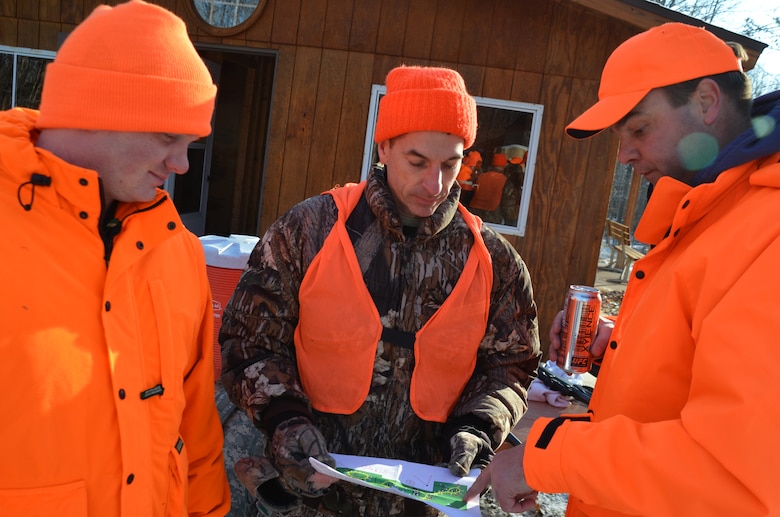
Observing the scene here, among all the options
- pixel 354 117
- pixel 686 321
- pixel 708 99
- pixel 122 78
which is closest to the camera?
pixel 686 321

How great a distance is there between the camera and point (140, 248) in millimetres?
1512

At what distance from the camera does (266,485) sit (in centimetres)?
188

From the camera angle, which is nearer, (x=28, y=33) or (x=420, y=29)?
(x=420, y=29)

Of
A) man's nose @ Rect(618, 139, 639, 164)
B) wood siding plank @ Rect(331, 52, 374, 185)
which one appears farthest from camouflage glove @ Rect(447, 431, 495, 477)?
wood siding plank @ Rect(331, 52, 374, 185)

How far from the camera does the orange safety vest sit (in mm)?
1922

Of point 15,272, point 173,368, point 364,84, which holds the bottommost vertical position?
point 173,368

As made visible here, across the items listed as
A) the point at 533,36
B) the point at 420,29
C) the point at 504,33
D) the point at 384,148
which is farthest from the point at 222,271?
the point at 533,36

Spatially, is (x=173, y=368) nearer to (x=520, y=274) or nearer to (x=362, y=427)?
(x=362, y=427)

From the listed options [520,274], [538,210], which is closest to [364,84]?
[538,210]

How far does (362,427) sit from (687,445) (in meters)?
1.07

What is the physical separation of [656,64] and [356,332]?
Answer: 1176 millimetres

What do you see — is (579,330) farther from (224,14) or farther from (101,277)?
(224,14)

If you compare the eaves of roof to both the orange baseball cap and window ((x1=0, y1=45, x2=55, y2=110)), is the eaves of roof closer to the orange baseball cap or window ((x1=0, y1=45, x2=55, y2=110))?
the orange baseball cap

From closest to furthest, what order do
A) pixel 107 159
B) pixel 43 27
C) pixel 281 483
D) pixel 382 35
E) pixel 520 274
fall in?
pixel 107 159 → pixel 281 483 → pixel 520 274 → pixel 382 35 → pixel 43 27
